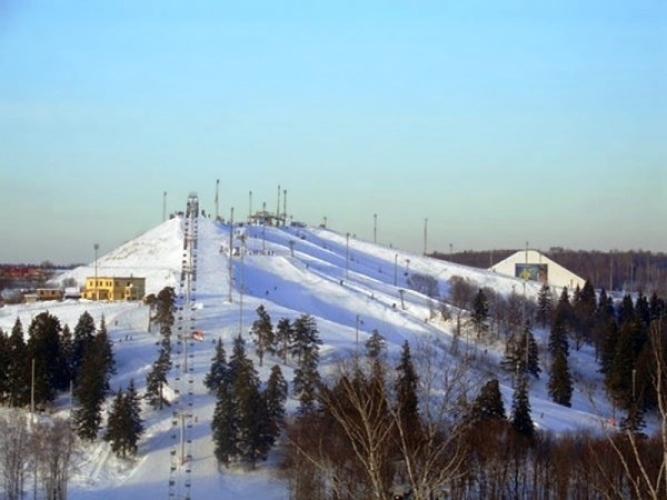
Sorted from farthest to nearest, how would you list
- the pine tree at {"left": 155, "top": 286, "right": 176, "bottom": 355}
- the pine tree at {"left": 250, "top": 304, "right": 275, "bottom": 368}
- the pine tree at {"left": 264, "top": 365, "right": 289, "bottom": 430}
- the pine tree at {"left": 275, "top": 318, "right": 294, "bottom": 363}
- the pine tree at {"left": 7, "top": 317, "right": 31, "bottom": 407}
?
the pine tree at {"left": 155, "top": 286, "right": 176, "bottom": 355} < the pine tree at {"left": 275, "top": 318, "right": 294, "bottom": 363} < the pine tree at {"left": 250, "top": 304, "right": 275, "bottom": 368} < the pine tree at {"left": 7, "top": 317, "right": 31, "bottom": 407} < the pine tree at {"left": 264, "top": 365, "right": 289, "bottom": 430}

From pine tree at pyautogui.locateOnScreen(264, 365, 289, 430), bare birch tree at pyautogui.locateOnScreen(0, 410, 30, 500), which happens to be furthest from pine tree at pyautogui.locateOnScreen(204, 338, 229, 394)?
bare birch tree at pyautogui.locateOnScreen(0, 410, 30, 500)

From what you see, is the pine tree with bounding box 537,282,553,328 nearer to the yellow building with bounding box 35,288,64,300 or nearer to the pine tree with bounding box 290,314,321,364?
the pine tree with bounding box 290,314,321,364

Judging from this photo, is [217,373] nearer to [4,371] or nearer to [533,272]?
[4,371]

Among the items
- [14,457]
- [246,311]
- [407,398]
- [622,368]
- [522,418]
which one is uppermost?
[407,398]

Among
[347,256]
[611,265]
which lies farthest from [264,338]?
[611,265]

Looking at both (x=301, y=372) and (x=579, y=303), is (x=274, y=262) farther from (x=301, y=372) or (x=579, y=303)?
(x=301, y=372)

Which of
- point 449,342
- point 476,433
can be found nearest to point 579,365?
point 449,342
